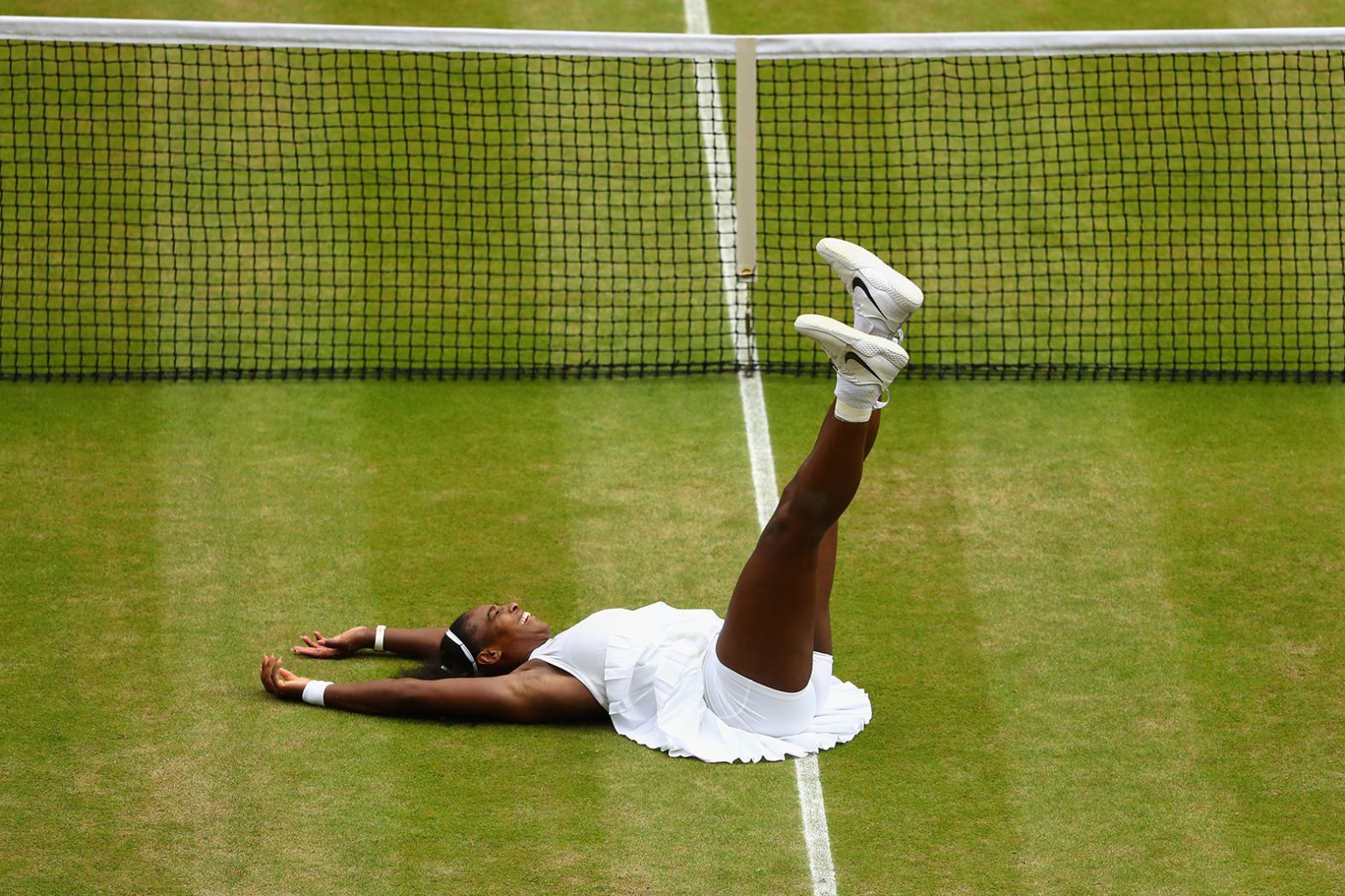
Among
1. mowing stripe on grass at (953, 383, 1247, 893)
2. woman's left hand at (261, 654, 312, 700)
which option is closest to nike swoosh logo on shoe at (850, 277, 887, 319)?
mowing stripe on grass at (953, 383, 1247, 893)

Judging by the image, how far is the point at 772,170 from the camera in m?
13.9

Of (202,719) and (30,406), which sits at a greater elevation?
(30,406)

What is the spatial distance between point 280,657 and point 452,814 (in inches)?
61.9

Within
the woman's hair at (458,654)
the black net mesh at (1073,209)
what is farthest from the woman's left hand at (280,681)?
the black net mesh at (1073,209)

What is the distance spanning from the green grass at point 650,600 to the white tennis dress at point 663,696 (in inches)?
3.5

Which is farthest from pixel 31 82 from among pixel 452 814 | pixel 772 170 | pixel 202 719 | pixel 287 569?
pixel 452 814

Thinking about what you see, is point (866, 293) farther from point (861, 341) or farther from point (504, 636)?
point (504, 636)

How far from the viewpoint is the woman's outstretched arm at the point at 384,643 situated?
8.06m

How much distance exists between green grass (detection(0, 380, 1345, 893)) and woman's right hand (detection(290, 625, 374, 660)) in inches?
5.4

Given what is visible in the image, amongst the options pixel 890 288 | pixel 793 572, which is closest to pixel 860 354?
pixel 890 288

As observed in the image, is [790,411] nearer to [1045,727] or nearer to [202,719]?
[1045,727]

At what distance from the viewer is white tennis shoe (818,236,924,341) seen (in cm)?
722

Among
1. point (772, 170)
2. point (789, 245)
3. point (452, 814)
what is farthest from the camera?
point (772, 170)

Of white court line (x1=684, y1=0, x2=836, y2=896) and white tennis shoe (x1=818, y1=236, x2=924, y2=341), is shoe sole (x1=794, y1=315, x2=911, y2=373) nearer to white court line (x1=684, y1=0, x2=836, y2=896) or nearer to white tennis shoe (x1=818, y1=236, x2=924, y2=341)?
white tennis shoe (x1=818, y1=236, x2=924, y2=341)
